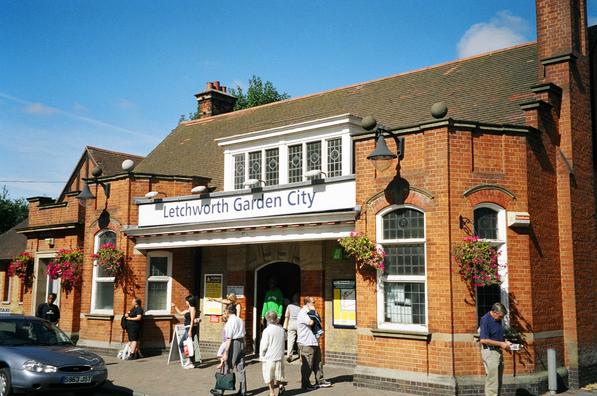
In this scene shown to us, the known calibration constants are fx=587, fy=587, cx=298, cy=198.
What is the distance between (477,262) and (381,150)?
2.71 meters

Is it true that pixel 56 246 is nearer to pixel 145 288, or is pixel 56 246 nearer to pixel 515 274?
pixel 145 288

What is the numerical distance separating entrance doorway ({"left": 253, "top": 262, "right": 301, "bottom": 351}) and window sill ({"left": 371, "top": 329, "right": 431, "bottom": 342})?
A: 473 centimetres

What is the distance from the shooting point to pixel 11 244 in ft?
87.2

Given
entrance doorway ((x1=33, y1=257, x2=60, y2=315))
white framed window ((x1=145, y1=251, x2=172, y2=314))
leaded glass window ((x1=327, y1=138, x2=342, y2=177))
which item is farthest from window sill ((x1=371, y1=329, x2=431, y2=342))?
entrance doorway ((x1=33, y1=257, x2=60, y2=315))

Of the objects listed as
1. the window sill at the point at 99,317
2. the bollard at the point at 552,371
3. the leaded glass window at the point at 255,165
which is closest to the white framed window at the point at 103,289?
the window sill at the point at 99,317

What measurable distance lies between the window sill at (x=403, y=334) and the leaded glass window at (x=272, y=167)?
584 cm

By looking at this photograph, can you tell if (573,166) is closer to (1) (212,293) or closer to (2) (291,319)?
(2) (291,319)

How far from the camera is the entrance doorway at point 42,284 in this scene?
801 inches

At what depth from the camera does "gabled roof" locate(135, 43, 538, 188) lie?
14.2 m

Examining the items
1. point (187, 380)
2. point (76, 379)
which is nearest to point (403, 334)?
point (187, 380)

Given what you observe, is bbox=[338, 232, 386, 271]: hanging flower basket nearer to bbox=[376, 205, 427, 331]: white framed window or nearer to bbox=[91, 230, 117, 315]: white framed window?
bbox=[376, 205, 427, 331]: white framed window

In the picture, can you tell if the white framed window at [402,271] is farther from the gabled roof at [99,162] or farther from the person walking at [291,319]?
the gabled roof at [99,162]

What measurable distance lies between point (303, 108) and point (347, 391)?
409 inches

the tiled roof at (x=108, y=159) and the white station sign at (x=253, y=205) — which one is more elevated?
the tiled roof at (x=108, y=159)
